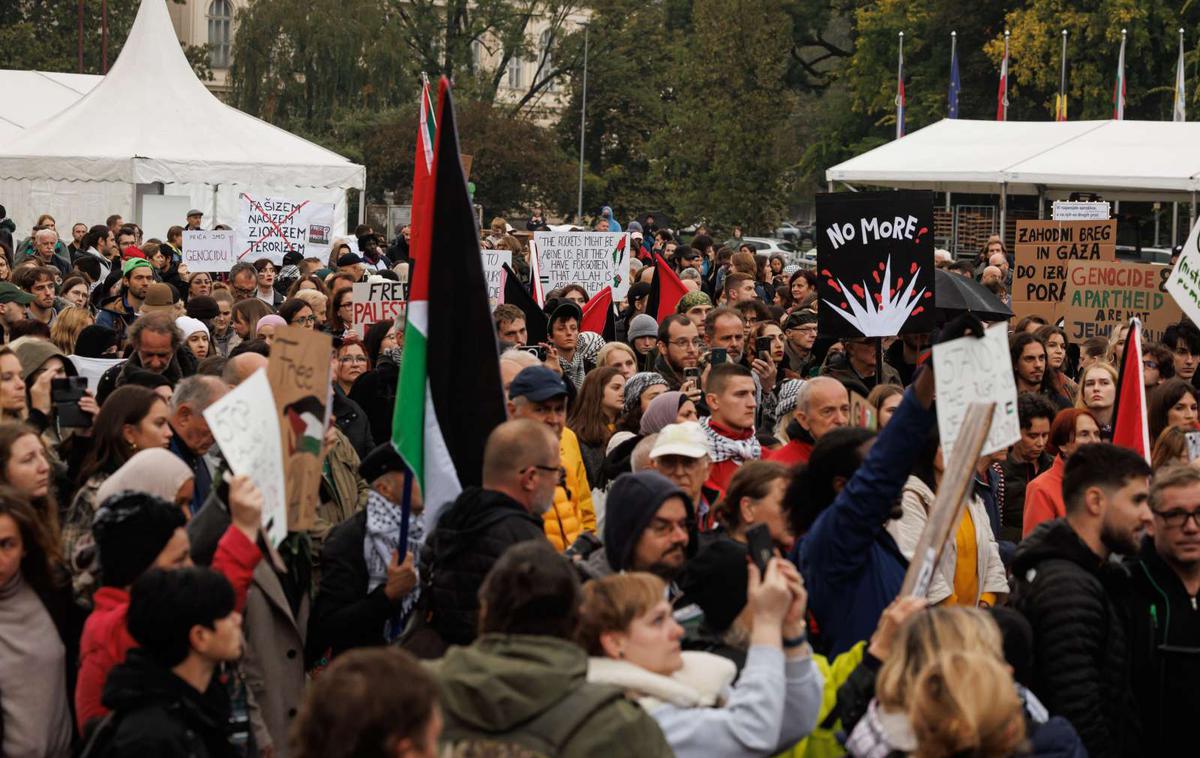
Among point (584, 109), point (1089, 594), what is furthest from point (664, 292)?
point (584, 109)

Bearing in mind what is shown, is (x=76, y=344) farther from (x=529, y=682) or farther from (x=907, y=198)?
(x=529, y=682)

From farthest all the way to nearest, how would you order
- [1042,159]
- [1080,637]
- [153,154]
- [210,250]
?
[153,154] < [1042,159] < [210,250] < [1080,637]

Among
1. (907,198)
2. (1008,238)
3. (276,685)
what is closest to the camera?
(276,685)

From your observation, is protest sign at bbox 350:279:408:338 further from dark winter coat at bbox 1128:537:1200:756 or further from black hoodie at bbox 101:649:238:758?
black hoodie at bbox 101:649:238:758

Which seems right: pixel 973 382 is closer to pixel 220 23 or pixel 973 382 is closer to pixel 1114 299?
pixel 1114 299

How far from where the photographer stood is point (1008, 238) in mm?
32094

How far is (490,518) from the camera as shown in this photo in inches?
194

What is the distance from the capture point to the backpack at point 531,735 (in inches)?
134

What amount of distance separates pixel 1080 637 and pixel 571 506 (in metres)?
2.36

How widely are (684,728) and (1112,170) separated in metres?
22.3

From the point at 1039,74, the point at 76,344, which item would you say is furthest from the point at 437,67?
the point at 76,344

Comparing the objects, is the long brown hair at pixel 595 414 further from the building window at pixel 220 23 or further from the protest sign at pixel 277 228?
the building window at pixel 220 23

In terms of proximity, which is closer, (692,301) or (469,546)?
(469,546)

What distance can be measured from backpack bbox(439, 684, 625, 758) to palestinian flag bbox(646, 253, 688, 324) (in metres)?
10.4
